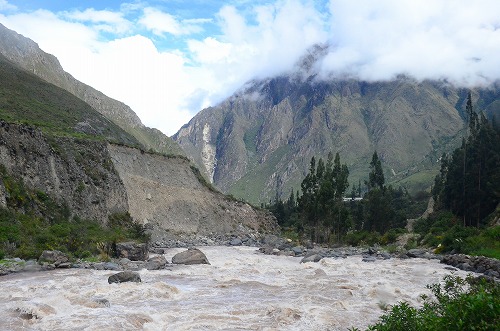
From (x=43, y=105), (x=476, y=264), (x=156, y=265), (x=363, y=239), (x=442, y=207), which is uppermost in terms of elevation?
(x=43, y=105)

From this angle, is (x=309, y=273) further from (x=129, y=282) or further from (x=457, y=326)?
(x=457, y=326)

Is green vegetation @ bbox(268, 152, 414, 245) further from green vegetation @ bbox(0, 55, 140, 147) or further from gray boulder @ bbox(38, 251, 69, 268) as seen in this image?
gray boulder @ bbox(38, 251, 69, 268)

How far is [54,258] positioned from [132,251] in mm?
6562

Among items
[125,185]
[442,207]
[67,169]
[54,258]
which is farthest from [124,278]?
[442,207]

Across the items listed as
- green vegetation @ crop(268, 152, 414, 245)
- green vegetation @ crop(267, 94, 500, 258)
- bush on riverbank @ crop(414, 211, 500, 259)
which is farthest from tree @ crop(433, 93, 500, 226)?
bush on riverbank @ crop(414, 211, 500, 259)

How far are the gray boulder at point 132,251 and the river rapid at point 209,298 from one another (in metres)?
4.15

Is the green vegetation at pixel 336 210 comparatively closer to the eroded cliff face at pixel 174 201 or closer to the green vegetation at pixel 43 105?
the eroded cliff face at pixel 174 201

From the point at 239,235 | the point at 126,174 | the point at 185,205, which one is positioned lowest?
the point at 239,235

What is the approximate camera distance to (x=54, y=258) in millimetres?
29188

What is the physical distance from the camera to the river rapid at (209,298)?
15883mm

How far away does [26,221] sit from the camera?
111 ft

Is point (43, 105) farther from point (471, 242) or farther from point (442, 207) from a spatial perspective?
point (471, 242)

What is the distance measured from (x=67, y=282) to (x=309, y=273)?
621 inches

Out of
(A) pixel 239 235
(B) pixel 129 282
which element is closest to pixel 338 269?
(B) pixel 129 282
